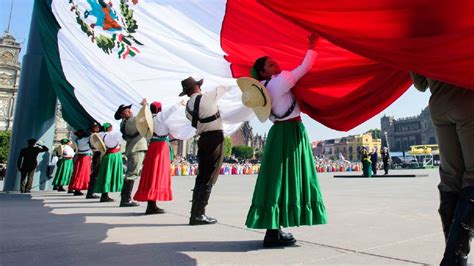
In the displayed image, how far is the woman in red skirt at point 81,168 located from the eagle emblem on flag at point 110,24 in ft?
11.6

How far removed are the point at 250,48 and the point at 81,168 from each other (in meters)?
6.45

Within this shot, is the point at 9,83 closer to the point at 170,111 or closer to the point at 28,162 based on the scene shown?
the point at 28,162

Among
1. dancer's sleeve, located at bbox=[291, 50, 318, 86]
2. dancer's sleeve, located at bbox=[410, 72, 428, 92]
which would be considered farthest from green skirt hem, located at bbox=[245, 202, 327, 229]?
dancer's sleeve, located at bbox=[410, 72, 428, 92]

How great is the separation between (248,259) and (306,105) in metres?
1.33

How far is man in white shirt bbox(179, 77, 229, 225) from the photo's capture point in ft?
12.4

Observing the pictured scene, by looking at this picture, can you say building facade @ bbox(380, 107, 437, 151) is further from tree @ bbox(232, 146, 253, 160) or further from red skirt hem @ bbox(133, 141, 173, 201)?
red skirt hem @ bbox(133, 141, 173, 201)

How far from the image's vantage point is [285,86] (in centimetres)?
268

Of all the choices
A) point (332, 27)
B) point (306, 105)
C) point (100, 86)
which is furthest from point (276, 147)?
point (100, 86)

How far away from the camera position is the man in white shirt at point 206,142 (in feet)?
12.4

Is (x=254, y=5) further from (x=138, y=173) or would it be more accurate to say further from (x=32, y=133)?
(x=32, y=133)

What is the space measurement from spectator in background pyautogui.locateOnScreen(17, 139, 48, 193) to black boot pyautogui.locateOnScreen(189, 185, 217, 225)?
639 centimetres

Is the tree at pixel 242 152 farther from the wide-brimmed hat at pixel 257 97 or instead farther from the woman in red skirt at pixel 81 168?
the wide-brimmed hat at pixel 257 97

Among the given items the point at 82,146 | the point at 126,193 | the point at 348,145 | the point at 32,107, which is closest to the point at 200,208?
the point at 126,193

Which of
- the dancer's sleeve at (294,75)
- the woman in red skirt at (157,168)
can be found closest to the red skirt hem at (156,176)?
the woman in red skirt at (157,168)
